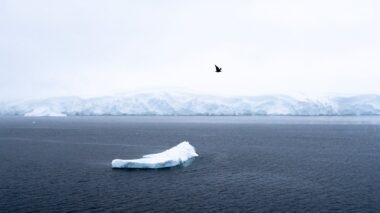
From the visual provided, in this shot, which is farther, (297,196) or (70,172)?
(70,172)

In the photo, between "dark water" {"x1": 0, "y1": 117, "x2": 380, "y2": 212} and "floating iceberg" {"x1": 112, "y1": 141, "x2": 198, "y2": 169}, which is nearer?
"dark water" {"x1": 0, "y1": 117, "x2": 380, "y2": 212}

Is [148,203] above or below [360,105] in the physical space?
below

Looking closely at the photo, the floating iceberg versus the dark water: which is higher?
the floating iceberg

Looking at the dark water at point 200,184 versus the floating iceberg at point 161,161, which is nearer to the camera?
the dark water at point 200,184

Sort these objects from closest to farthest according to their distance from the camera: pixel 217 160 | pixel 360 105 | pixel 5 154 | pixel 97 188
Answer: pixel 97 188 < pixel 217 160 < pixel 5 154 < pixel 360 105

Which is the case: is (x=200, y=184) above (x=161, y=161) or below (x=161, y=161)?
below

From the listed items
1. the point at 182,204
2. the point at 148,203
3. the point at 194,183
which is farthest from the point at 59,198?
the point at 194,183

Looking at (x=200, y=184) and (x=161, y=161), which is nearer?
(x=200, y=184)

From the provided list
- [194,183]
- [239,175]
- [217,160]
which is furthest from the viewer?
[217,160]

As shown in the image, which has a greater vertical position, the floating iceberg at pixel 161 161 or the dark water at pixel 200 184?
the floating iceberg at pixel 161 161

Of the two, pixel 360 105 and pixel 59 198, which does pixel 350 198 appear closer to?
pixel 59 198
